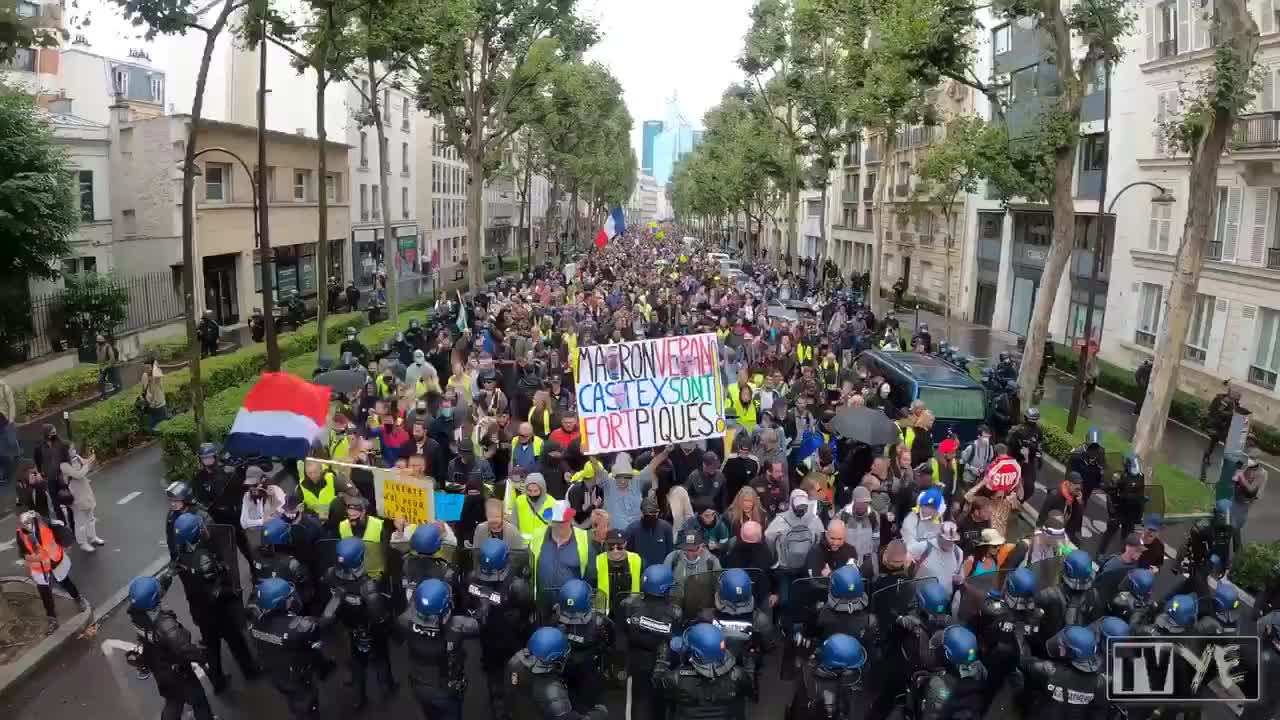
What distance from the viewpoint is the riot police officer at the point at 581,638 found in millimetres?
6047

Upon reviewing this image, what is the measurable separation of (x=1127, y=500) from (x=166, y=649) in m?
9.74

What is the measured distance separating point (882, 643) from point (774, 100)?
4014 centimetres

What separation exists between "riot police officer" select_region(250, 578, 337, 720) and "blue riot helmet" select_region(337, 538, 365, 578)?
0.35 metres

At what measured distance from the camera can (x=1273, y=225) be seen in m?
21.3

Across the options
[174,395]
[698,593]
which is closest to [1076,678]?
[698,593]

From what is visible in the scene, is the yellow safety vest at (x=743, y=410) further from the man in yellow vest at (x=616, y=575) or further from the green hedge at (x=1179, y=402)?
the green hedge at (x=1179, y=402)

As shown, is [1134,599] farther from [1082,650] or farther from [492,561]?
[492,561]

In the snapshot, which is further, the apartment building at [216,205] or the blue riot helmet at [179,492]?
the apartment building at [216,205]

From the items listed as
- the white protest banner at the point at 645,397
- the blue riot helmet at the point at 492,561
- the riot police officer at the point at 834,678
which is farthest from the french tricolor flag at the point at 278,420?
the riot police officer at the point at 834,678

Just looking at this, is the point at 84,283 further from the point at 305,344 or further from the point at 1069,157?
the point at 1069,157

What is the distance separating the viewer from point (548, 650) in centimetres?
547

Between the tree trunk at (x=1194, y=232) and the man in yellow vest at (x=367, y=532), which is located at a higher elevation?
the tree trunk at (x=1194, y=232)

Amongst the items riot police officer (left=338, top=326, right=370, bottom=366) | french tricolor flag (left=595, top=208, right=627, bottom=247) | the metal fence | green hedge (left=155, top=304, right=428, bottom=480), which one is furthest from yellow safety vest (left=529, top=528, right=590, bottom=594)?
french tricolor flag (left=595, top=208, right=627, bottom=247)

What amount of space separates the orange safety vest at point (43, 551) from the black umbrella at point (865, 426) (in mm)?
8165
